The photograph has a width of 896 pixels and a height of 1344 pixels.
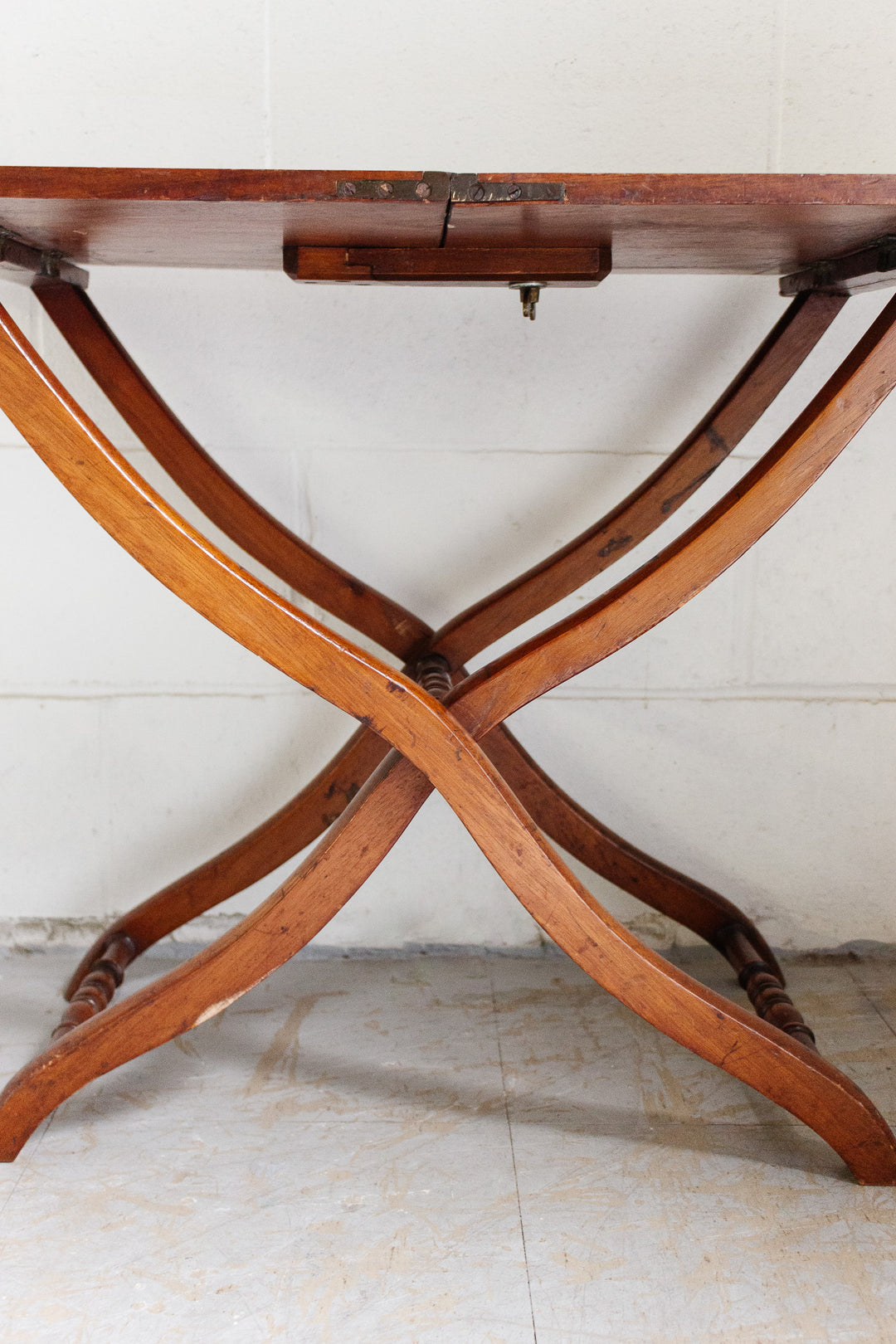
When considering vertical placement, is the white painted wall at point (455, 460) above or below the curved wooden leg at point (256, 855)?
above

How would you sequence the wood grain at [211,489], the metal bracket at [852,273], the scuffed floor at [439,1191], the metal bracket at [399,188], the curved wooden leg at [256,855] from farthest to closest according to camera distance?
1. the curved wooden leg at [256,855]
2. the wood grain at [211,489]
3. the metal bracket at [852,273]
4. the scuffed floor at [439,1191]
5. the metal bracket at [399,188]

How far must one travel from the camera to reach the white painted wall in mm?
1668

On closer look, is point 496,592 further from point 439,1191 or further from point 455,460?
point 439,1191

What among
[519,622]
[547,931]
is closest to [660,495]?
[519,622]

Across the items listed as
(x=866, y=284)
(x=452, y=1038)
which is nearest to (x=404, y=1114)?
(x=452, y=1038)

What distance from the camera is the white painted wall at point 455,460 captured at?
167 cm

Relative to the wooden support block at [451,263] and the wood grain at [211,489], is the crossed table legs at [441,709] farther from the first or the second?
the wooden support block at [451,263]

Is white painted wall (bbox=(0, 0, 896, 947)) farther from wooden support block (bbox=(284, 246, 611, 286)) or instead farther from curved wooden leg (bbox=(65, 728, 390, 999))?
wooden support block (bbox=(284, 246, 611, 286))

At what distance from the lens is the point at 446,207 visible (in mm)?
1015

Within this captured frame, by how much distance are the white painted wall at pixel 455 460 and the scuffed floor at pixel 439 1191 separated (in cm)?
30

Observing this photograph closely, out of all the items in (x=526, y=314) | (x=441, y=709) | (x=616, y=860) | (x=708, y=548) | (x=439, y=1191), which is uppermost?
(x=526, y=314)

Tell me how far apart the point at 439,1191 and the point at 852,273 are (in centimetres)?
114

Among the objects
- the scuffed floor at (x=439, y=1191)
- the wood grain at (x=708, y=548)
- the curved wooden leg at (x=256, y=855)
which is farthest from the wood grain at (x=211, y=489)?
the scuffed floor at (x=439, y=1191)

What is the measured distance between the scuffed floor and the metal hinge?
1013 mm
